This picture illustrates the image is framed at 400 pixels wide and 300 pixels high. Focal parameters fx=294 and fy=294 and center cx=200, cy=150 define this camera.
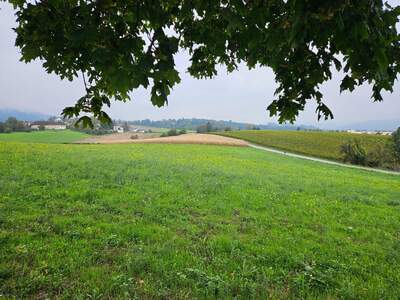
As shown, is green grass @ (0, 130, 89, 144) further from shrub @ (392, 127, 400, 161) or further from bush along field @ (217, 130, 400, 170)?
shrub @ (392, 127, 400, 161)

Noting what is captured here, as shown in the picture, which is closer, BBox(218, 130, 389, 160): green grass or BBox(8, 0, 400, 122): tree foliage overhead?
BBox(8, 0, 400, 122): tree foliage overhead

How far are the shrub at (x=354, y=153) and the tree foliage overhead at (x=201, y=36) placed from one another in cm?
4261

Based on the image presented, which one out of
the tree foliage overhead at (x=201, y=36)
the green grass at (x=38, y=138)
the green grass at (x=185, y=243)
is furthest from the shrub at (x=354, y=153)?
the green grass at (x=38, y=138)

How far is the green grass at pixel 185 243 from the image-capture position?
5020 mm

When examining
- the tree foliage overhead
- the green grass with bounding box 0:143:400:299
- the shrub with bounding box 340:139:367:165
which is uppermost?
the tree foliage overhead

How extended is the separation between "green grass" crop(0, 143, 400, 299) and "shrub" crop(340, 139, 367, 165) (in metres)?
33.5

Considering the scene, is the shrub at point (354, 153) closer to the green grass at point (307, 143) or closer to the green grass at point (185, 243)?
the green grass at point (307, 143)

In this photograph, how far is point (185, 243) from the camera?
22.3ft

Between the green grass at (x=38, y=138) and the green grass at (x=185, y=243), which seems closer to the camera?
the green grass at (x=185, y=243)

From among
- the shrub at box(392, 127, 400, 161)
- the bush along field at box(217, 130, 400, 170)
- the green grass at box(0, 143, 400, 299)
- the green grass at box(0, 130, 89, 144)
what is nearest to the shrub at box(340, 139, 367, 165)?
the bush along field at box(217, 130, 400, 170)

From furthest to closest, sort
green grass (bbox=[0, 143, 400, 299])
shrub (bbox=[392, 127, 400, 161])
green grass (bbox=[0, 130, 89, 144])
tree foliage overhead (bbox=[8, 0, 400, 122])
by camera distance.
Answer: green grass (bbox=[0, 130, 89, 144]) → shrub (bbox=[392, 127, 400, 161]) → green grass (bbox=[0, 143, 400, 299]) → tree foliage overhead (bbox=[8, 0, 400, 122])

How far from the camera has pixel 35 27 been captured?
165 inches

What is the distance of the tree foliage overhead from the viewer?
3014mm

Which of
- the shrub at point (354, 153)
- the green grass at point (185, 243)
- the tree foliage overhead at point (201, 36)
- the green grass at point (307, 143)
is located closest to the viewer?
the tree foliage overhead at point (201, 36)
